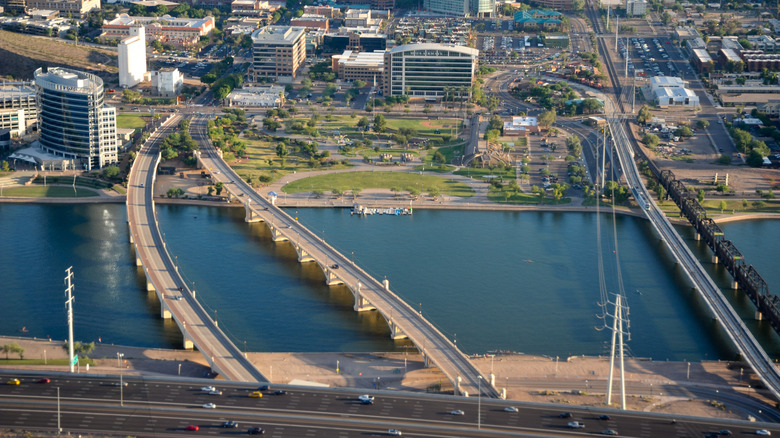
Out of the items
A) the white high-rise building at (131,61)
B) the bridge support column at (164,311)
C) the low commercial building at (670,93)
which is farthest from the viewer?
the white high-rise building at (131,61)

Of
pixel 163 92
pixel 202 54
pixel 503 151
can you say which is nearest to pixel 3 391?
pixel 503 151

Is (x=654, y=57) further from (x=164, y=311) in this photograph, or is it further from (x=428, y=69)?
(x=164, y=311)

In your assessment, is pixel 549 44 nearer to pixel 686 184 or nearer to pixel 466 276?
pixel 686 184

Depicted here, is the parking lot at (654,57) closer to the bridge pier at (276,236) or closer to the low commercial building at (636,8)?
the low commercial building at (636,8)

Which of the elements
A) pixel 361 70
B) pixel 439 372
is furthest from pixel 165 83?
pixel 439 372

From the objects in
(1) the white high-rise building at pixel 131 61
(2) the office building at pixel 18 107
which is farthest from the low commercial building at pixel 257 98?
(2) the office building at pixel 18 107
